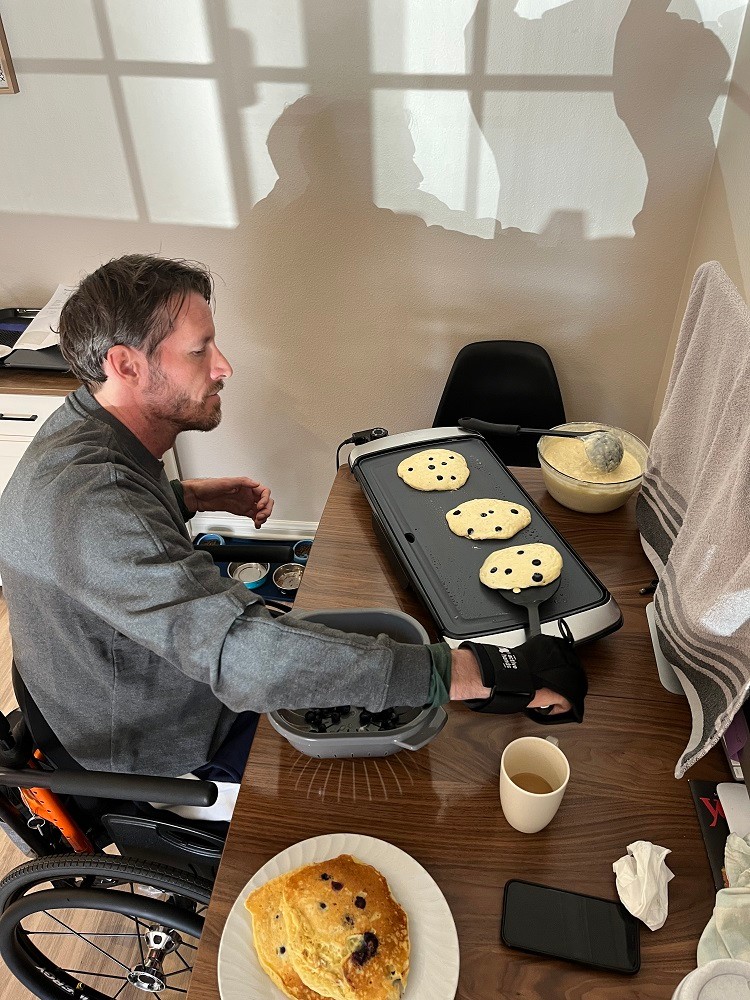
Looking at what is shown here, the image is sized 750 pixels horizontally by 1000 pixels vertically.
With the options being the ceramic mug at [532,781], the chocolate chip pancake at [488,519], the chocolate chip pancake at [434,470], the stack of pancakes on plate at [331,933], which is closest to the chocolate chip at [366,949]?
the stack of pancakes on plate at [331,933]

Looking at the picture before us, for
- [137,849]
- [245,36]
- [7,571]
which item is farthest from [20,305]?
[137,849]

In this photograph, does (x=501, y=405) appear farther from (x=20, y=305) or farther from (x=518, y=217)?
(x=20, y=305)

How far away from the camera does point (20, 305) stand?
2.54 meters

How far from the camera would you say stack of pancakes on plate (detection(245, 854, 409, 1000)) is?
77 centimetres

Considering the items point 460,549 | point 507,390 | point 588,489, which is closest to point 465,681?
point 460,549

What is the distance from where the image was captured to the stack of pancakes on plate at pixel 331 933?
773 millimetres

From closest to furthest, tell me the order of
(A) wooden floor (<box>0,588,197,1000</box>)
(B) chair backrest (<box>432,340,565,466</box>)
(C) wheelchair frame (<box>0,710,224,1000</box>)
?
1. (C) wheelchair frame (<box>0,710,224,1000</box>)
2. (A) wooden floor (<box>0,588,197,1000</box>)
3. (B) chair backrest (<box>432,340,565,466</box>)

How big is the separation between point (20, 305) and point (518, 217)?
5.55 ft

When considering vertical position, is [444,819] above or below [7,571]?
below

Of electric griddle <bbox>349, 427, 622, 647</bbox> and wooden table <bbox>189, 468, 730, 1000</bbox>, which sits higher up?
electric griddle <bbox>349, 427, 622, 647</bbox>

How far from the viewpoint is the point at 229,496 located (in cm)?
171

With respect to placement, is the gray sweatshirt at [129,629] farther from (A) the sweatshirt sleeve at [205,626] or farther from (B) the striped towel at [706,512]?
(B) the striped towel at [706,512]

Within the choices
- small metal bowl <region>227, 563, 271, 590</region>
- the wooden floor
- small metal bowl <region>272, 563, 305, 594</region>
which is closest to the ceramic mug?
the wooden floor

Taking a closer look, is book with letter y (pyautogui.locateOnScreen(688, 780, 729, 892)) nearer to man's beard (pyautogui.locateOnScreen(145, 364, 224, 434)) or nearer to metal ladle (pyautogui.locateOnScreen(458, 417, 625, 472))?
metal ladle (pyautogui.locateOnScreen(458, 417, 625, 472))
